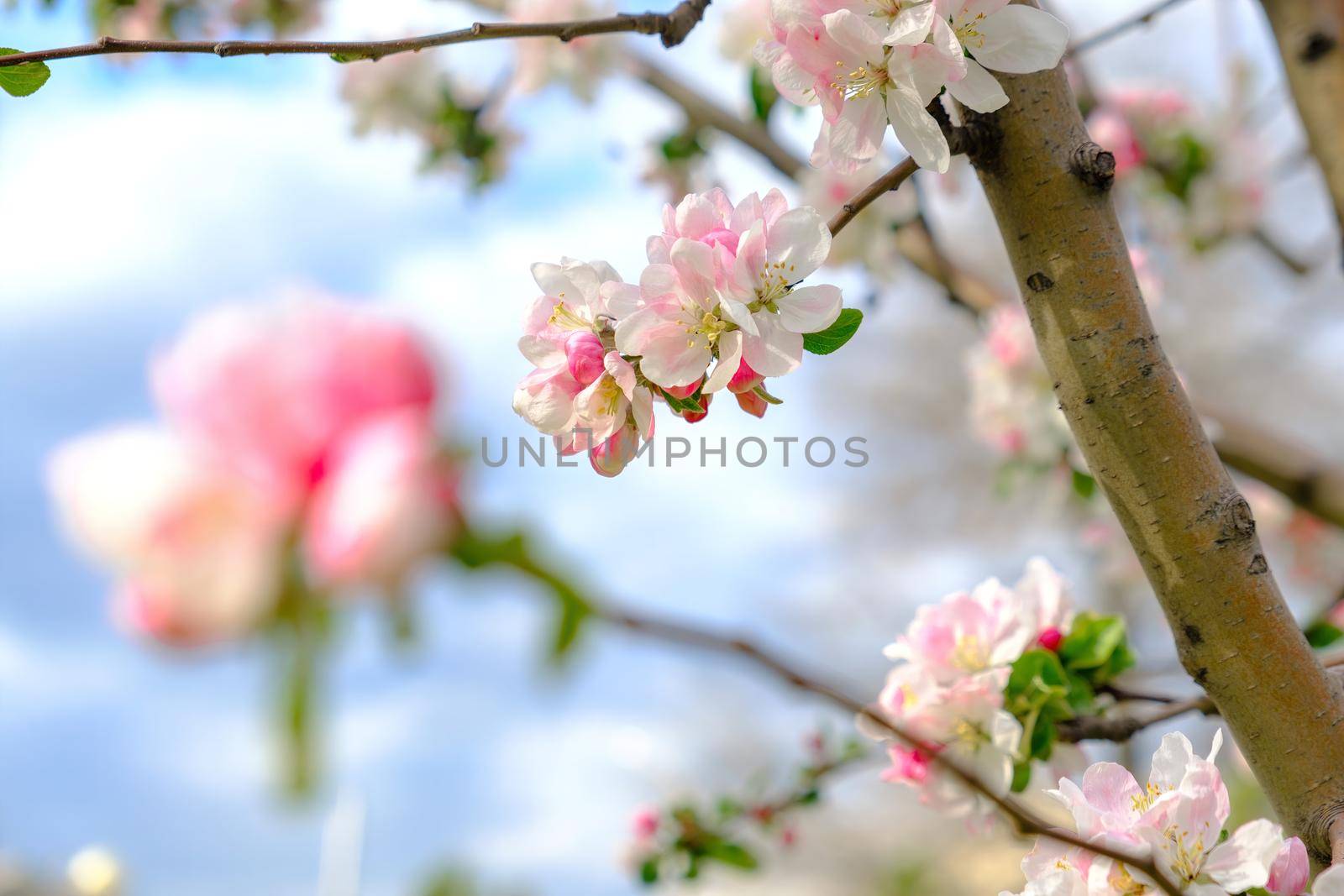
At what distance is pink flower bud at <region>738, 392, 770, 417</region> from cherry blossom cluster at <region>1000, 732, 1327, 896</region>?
0.26 meters

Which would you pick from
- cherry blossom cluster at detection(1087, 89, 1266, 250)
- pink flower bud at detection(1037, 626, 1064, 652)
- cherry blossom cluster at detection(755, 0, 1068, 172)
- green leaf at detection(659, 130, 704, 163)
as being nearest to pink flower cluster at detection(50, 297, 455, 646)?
cherry blossom cluster at detection(755, 0, 1068, 172)

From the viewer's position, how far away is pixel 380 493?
0.22 m

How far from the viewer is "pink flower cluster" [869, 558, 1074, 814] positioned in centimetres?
77

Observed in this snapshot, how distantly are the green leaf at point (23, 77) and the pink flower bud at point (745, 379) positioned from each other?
446 millimetres

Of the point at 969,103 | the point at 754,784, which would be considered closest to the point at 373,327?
the point at 969,103

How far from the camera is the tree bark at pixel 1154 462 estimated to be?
596 millimetres

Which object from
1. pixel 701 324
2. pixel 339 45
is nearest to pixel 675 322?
pixel 701 324

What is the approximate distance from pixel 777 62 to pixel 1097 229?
22 cm

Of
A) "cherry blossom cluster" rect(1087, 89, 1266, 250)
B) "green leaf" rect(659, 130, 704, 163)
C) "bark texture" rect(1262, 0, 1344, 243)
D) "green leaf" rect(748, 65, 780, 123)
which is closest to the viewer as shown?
"bark texture" rect(1262, 0, 1344, 243)

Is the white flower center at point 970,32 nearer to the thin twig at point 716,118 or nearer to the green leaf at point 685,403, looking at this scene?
the green leaf at point 685,403

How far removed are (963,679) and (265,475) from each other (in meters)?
0.65

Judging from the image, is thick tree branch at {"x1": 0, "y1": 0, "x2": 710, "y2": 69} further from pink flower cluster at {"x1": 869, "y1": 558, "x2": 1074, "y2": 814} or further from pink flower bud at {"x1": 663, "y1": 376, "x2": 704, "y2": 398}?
pink flower cluster at {"x1": 869, "y1": 558, "x2": 1074, "y2": 814}

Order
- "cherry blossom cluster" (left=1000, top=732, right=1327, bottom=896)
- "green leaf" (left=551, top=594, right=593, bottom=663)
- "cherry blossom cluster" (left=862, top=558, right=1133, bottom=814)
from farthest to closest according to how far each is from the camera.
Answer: "cherry blossom cluster" (left=862, top=558, right=1133, bottom=814) < "cherry blossom cluster" (left=1000, top=732, right=1327, bottom=896) < "green leaf" (left=551, top=594, right=593, bottom=663)

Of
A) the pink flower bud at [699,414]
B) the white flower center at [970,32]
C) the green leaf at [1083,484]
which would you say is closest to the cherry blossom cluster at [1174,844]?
the pink flower bud at [699,414]
